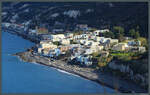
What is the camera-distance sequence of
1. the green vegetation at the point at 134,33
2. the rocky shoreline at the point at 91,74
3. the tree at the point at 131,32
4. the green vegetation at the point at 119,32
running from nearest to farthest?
the rocky shoreline at the point at 91,74, the green vegetation at the point at 134,33, the tree at the point at 131,32, the green vegetation at the point at 119,32

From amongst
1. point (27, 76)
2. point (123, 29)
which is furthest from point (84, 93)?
point (123, 29)

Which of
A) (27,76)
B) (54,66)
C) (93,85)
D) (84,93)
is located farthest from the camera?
(54,66)

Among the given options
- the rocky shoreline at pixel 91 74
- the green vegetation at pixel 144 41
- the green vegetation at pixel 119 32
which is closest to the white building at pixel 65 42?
the rocky shoreline at pixel 91 74

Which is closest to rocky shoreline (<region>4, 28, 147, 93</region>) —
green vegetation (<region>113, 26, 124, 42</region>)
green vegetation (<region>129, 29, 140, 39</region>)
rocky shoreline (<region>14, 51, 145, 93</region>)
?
rocky shoreline (<region>14, 51, 145, 93</region>)

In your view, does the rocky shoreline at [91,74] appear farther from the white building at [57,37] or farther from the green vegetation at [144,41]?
the green vegetation at [144,41]

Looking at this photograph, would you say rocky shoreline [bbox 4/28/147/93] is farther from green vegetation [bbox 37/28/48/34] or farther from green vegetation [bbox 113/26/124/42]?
green vegetation [bbox 37/28/48/34]

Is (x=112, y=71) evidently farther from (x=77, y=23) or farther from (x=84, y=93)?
(x=77, y=23)

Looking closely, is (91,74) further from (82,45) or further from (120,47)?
(82,45)
